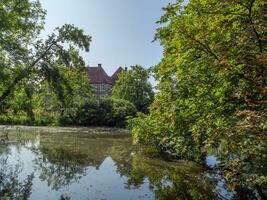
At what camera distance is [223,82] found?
7473mm

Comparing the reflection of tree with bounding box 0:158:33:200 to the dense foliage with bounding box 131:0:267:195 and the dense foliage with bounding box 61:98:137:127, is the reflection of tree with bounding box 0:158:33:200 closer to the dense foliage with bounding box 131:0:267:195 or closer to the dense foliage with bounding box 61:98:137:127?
the dense foliage with bounding box 131:0:267:195

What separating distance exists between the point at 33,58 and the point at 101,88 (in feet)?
190

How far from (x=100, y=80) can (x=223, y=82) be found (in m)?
65.8

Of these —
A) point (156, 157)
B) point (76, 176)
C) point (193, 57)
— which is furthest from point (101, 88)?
point (193, 57)

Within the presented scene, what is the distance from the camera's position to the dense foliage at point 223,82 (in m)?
5.93

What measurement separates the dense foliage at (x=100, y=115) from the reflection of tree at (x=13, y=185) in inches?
1062

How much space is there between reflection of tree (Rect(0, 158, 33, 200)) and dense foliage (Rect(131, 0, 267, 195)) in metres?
4.36

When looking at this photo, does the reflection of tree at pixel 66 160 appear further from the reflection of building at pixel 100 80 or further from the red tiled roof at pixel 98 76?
the red tiled roof at pixel 98 76

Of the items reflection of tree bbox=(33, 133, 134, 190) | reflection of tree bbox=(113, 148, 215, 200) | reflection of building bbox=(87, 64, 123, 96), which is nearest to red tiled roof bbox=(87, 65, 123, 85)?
reflection of building bbox=(87, 64, 123, 96)

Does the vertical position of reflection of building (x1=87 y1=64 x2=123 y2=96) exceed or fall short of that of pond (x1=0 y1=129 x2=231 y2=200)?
it exceeds it

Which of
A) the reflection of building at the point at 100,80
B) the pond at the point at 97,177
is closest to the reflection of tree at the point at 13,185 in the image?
the pond at the point at 97,177

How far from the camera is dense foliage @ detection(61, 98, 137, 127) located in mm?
39688

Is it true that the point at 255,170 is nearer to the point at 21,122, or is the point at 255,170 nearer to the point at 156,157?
the point at 156,157

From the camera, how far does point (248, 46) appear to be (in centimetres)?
669
